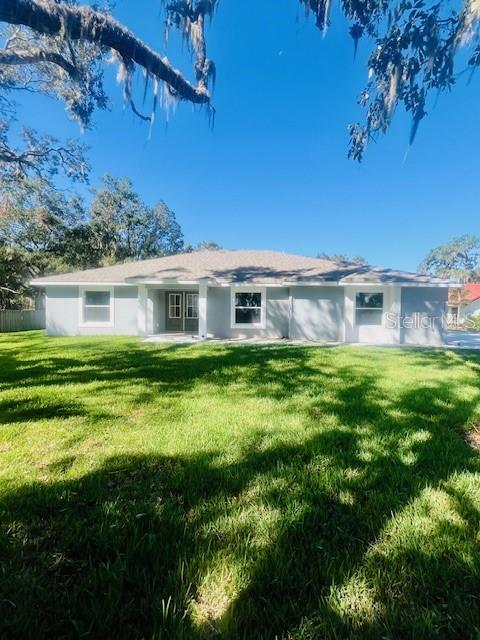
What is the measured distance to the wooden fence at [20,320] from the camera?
17.5m

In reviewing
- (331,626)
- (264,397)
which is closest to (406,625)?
(331,626)

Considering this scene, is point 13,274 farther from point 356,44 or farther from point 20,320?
point 356,44

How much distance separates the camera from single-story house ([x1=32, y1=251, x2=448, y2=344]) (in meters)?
12.1

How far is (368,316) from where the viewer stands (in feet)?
41.0

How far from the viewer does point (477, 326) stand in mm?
21297

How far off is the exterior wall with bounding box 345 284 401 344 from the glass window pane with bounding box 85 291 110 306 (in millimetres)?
10292

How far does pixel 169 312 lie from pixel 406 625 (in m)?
14.4

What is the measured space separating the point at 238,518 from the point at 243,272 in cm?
1229

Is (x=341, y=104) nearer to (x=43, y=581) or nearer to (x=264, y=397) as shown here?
(x=264, y=397)

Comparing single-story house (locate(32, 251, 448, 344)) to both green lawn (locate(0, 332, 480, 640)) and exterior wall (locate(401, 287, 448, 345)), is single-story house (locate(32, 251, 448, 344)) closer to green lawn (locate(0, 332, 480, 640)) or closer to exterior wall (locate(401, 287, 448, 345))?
exterior wall (locate(401, 287, 448, 345))

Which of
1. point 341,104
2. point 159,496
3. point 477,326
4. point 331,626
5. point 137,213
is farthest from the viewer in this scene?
point 137,213

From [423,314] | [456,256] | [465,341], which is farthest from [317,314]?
[456,256]

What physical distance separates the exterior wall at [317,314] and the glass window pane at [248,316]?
1.46 meters

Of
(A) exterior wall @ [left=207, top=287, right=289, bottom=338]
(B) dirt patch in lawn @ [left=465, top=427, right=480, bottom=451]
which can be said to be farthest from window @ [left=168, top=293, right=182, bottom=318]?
(B) dirt patch in lawn @ [left=465, top=427, right=480, bottom=451]
